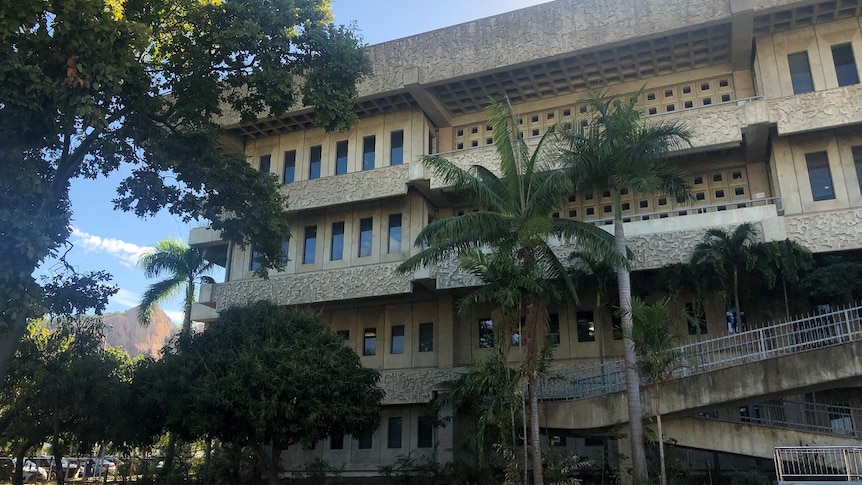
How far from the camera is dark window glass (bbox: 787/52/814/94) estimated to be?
21797 mm

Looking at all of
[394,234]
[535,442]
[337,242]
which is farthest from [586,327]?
[337,242]

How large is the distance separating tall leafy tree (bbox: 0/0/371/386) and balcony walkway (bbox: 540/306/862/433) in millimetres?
9674

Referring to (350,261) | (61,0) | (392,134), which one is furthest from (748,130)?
(61,0)

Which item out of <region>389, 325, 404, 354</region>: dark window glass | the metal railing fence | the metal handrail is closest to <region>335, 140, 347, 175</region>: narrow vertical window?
<region>389, 325, 404, 354</region>: dark window glass

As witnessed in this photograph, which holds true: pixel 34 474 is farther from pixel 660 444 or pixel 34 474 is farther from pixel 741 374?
pixel 741 374

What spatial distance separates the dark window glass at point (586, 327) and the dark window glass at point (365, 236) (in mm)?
8719

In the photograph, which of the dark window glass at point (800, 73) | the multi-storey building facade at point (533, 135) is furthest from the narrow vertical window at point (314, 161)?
the dark window glass at point (800, 73)

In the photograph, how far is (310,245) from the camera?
28047 mm

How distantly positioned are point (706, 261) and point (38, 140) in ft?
57.2

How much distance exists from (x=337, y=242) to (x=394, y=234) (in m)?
2.65

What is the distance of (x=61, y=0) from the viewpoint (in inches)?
453

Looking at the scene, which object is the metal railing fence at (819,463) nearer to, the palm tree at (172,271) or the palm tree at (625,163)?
the palm tree at (625,163)

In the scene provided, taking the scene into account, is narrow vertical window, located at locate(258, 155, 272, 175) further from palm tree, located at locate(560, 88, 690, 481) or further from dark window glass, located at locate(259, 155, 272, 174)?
palm tree, located at locate(560, 88, 690, 481)

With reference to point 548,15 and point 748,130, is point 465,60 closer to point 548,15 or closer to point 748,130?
point 548,15
